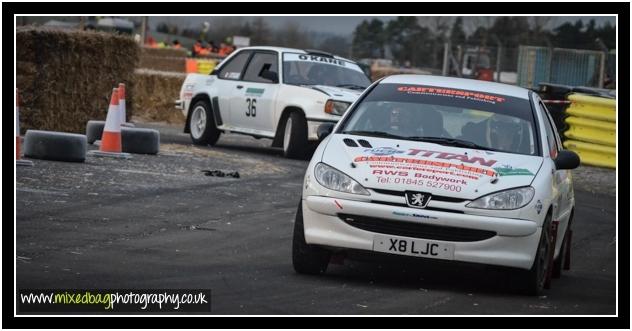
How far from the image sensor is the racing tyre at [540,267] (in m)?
8.38

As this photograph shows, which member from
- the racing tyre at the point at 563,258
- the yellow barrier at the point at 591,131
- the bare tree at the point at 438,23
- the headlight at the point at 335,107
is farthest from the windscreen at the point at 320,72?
the bare tree at the point at 438,23

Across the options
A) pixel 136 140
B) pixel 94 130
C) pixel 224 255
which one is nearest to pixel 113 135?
pixel 136 140

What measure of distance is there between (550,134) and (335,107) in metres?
8.15

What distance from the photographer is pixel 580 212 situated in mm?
14812

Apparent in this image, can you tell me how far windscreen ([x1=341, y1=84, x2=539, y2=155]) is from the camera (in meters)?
9.31

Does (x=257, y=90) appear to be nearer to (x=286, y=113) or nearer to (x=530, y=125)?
(x=286, y=113)

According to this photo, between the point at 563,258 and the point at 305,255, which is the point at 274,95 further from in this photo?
the point at 305,255

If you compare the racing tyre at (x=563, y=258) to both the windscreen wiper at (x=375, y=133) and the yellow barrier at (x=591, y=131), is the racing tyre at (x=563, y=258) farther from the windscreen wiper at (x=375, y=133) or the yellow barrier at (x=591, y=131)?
the yellow barrier at (x=591, y=131)

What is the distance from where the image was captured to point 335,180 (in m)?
8.49

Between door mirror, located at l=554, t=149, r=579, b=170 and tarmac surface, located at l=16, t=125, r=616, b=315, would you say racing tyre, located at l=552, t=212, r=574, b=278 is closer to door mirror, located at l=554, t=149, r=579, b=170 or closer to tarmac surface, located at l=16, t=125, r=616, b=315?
tarmac surface, located at l=16, t=125, r=616, b=315

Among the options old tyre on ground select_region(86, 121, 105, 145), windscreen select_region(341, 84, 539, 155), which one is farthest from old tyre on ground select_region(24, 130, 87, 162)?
windscreen select_region(341, 84, 539, 155)

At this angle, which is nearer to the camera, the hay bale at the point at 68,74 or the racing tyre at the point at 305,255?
the racing tyre at the point at 305,255

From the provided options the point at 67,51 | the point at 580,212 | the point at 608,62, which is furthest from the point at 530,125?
the point at 608,62

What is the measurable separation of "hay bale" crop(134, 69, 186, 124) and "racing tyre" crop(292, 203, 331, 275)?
1994cm
